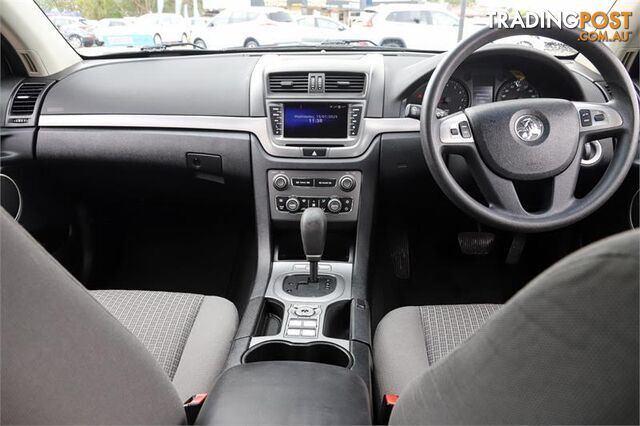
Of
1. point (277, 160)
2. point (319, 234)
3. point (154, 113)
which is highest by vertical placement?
point (154, 113)

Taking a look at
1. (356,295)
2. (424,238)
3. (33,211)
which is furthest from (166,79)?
(424,238)

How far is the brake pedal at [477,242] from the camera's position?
2.11 m

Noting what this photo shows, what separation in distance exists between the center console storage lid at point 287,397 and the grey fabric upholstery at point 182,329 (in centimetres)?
18

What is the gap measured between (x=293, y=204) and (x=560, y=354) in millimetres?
1417

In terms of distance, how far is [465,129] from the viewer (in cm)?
147

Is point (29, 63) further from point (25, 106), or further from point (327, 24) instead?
point (327, 24)

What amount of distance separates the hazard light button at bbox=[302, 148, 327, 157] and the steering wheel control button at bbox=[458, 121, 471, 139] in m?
0.47

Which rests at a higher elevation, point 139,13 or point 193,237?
point 139,13

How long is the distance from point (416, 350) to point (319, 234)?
0.46 m

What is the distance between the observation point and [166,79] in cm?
192

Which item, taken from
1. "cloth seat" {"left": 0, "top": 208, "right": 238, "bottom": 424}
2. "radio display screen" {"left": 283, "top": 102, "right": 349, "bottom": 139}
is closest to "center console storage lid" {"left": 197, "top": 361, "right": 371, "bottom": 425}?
"cloth seat" {"left": 0, "top": 208, "right": 238, "bottom": 424}

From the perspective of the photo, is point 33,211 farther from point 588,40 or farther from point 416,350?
point 588,40

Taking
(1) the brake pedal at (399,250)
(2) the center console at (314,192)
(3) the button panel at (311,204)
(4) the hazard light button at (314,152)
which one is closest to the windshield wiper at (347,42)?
(2) the center console at (314,192)

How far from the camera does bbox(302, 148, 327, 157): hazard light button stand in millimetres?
1744
